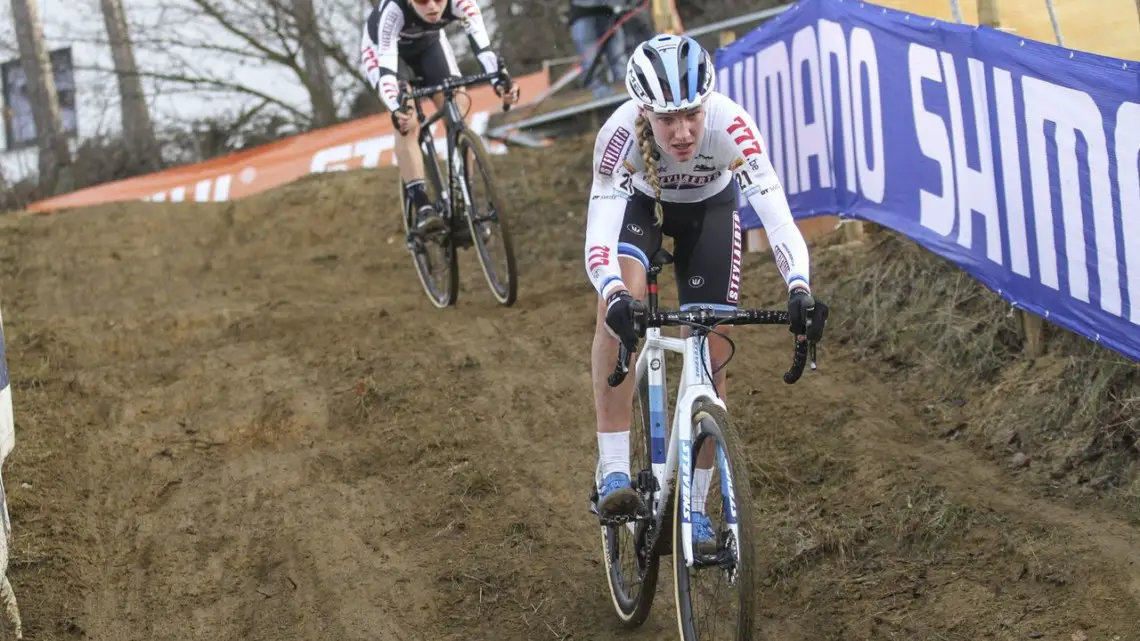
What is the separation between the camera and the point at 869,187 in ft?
25.3

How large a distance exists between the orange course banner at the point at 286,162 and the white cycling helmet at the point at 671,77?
32.9 ft

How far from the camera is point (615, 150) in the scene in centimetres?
466

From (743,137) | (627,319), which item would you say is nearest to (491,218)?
(743,137)

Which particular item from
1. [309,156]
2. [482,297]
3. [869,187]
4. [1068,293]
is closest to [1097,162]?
[1068,293]

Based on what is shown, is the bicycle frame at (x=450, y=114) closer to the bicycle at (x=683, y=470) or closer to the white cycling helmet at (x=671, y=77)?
the bicycle at (x=683, y=470)

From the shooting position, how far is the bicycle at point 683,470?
3.81 m

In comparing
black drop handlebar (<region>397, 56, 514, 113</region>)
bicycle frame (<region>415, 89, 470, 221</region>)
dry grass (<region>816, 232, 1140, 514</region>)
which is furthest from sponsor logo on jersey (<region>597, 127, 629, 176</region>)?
bicycle frame (<region>415, 89, 470, 221</region>)

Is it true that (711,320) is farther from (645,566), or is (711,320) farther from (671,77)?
(645,566)

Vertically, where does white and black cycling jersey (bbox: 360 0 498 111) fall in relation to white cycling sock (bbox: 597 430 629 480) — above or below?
above

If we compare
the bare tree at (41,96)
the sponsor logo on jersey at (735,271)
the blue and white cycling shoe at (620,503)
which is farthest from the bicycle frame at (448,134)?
the bare tree at (41,96)

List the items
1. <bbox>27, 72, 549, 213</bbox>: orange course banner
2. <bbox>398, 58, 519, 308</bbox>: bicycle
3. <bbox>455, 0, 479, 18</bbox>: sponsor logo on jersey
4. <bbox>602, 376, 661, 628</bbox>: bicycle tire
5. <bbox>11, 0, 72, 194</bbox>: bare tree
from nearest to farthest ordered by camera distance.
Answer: <bbox>602, 376, 661, 628</bbox>: bicycle tire, <bbox>398, 58, 519, 308</bbox>: bicycle, <bbox>455, 0, 479, 18</bbox>: sponsor logo on jersey, <bbox>27, 72, 549, 213</bbox>: orange course banner, <bbox>11, 0, 72, 194</bbox>: bare tree

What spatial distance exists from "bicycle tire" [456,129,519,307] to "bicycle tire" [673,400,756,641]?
405 centimetres

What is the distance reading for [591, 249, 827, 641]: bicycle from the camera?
3807 millimetres

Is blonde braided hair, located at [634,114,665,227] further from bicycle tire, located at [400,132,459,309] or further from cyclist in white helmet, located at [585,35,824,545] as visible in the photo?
bicycle tire, located at [400,132,459,309]
